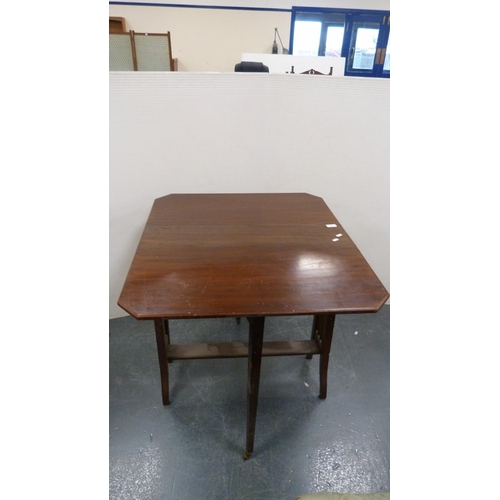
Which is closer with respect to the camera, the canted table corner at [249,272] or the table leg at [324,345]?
the canted table corner at [249,272]

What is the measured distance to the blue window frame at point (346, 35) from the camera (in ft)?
19.4

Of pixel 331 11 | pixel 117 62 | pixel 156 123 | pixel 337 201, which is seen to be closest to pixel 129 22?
pixel 117 62

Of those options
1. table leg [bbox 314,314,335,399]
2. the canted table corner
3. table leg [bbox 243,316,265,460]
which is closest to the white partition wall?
the canted table corner

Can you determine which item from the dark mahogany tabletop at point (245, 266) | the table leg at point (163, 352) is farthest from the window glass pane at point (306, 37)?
the table leg at point (163, 352)

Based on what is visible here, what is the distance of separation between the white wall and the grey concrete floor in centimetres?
547

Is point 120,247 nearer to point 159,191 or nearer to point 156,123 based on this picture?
point 159,191

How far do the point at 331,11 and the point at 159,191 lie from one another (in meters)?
5.86

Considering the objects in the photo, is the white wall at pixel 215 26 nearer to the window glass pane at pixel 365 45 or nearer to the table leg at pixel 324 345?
the window glass pane at pixel 365 45

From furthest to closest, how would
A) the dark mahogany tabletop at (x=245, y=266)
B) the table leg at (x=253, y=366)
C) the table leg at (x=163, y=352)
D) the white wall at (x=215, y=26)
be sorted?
→ the white wall at (x=215, y=26) → the table leg at (x=163, y=352) → the table leg at (x=253, y=366) → the dark mahogany tabletop at (x=245, y=266)

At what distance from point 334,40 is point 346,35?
23 centimetres

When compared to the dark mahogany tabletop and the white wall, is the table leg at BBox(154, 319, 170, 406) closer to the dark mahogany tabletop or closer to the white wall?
the dark mahogany tabletop

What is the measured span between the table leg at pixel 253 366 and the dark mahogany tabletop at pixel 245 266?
0.16 meters

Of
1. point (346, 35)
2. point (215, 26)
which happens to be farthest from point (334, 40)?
point (215, 26)

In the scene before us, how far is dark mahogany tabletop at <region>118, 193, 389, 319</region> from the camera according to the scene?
3.34ft
